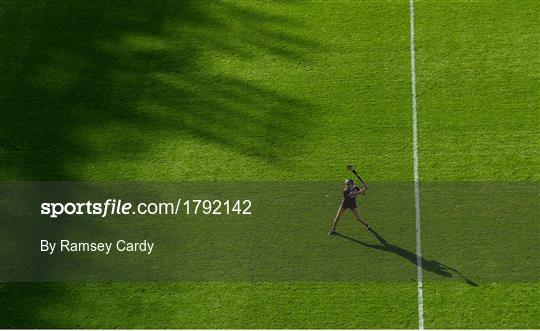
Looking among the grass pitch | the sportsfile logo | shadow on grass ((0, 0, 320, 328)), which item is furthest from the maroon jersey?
shadow on grass ((0, 0, 320, 328))

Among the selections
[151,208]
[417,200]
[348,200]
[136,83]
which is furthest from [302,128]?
[136,83]

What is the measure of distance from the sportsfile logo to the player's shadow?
7.62 feet

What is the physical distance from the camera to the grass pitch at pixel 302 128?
19125 millimetres

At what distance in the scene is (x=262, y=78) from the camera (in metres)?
23.5

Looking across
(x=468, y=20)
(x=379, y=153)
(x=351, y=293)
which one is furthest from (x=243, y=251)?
(x=468, y=20)

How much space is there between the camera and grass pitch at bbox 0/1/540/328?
19125 millimetres

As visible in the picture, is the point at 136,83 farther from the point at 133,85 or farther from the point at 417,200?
the point at 417,200

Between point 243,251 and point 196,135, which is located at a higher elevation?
point 196,135

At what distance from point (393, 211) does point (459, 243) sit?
156 centimetres

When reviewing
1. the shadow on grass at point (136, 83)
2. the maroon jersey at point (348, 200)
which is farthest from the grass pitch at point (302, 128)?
the maroon jersey at point (348, 200)

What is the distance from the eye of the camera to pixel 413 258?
1978 cm

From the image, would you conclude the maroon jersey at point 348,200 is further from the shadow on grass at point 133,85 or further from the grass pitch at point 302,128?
the shadow on grass at point 133,85

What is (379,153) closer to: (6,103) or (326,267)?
(326,267)

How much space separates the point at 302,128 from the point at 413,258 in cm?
431
